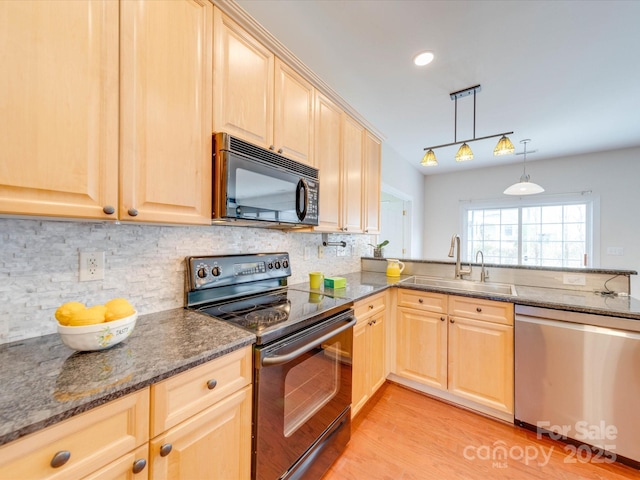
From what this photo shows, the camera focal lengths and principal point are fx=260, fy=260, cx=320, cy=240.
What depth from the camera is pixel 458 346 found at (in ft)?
6.41

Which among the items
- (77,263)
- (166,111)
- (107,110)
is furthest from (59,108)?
(77,263)

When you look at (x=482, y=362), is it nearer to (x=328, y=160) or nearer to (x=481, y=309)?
(x=481, y=309)

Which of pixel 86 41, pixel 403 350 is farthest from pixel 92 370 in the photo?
pixel 403 350

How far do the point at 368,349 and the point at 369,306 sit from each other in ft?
1.04

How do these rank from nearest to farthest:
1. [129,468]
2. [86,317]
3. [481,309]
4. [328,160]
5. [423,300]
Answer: [129,468], [86,317], [481,309], [328,160], [423,300]

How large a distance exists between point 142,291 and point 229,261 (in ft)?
1.46

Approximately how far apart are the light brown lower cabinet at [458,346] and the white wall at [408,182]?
202cm

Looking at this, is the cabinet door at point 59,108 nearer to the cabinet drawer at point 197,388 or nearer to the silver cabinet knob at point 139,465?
the cabinet drawer at point 197,388

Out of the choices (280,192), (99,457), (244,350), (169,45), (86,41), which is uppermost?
(169,45)

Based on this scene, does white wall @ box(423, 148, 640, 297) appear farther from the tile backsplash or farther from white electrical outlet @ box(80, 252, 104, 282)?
white electrical outlet @ box(80, 252, 104, 282)

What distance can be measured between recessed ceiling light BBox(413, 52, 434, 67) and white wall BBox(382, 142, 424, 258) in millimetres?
1638

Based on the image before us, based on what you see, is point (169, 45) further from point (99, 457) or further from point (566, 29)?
point (566, 29)

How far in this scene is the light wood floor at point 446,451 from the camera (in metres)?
1.46

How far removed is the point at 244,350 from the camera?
0.99 meters
